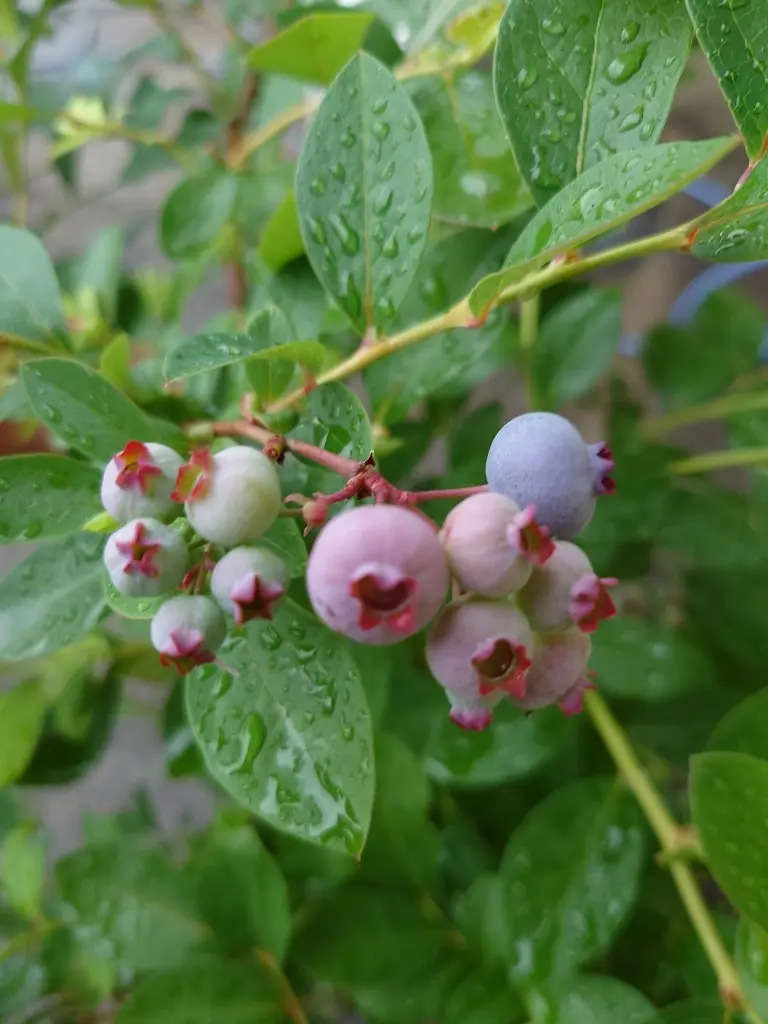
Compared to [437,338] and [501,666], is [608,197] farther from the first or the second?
[437,338]

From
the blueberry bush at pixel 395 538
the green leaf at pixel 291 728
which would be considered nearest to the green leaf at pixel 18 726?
the blueberry bush at pixel 395 538

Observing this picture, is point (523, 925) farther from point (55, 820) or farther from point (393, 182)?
point (55, 820)

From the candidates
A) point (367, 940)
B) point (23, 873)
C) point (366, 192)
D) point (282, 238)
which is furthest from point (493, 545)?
point (23, 873)

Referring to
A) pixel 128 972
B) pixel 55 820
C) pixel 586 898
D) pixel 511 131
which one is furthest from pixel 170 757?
pixel 55 820

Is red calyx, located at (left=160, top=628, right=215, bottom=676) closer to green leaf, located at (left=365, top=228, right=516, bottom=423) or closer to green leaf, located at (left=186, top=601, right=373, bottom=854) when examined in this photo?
green leaf, located at (left=186, top=601, right=373, bottom=854)

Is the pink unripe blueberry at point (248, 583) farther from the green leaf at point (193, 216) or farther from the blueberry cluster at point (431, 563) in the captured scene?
the green leaf at point (193, 216)
